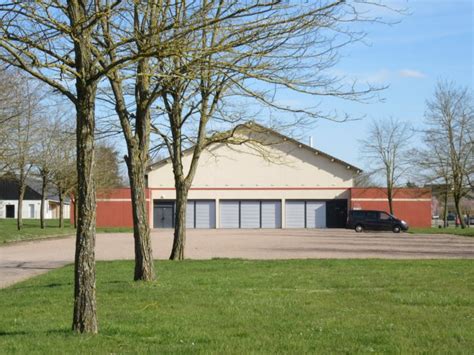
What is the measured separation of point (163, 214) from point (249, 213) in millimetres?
8371

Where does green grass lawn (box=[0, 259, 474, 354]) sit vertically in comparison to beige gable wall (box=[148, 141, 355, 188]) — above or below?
below

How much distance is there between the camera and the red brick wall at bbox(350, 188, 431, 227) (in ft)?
219

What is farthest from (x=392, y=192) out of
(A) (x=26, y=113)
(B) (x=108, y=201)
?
(A) (x=26, y=113)

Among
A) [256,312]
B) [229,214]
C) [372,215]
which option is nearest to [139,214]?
[256,312]

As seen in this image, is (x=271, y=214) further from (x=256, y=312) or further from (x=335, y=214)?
(x=256, y=312)

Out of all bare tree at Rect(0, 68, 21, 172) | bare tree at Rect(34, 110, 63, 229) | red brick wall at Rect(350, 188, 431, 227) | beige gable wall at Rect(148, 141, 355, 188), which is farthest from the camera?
beige gable wall at Rect(148, 141, 355, 188)

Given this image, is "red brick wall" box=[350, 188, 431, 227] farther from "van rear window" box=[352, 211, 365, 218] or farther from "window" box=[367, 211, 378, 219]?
"window" box=[367, 211, 378, 219]

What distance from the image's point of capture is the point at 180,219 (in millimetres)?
20938

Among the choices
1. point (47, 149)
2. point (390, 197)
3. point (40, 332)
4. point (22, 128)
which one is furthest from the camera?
point (390, 197)

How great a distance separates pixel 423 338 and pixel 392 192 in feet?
198

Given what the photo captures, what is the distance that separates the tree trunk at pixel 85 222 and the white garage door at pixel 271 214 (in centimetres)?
5947

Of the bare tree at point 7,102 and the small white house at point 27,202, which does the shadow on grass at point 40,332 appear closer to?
the bare tree at point 7,102

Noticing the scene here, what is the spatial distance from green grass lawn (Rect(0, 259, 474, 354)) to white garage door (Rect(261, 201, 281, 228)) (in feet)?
165

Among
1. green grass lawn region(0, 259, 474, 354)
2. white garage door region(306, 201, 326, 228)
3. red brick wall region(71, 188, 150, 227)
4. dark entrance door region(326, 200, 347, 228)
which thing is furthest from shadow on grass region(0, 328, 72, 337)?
red brick wall region(71, 188, 150, 227)
